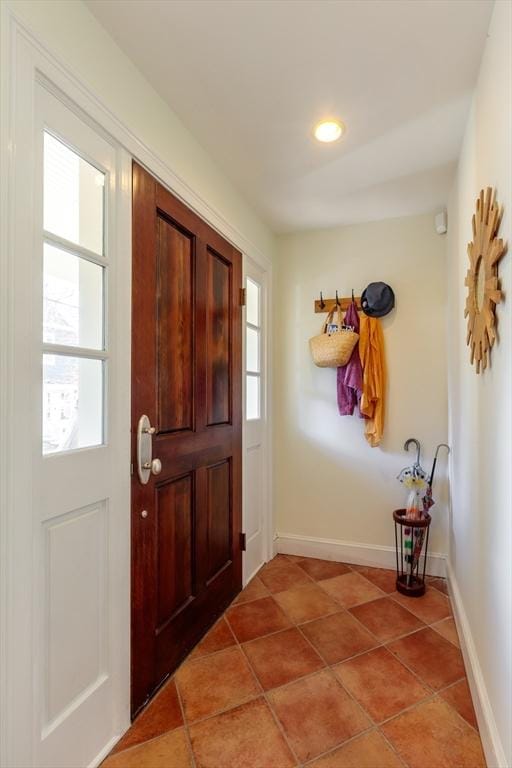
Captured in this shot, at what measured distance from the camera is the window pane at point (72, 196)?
119 cm

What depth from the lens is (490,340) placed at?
1.34 m

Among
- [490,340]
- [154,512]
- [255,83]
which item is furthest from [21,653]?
[255,83]

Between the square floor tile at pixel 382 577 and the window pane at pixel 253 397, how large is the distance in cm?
130

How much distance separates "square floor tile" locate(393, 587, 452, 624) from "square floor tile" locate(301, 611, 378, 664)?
1.20 ft

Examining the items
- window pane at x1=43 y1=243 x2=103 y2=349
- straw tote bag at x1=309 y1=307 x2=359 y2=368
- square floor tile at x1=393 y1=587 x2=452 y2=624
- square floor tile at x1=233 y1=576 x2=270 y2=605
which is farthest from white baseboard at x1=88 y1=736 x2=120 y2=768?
straw tote bag at x1=309 y1=307 x2=359 y2=368

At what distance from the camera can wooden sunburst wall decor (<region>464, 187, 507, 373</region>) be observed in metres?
1.27

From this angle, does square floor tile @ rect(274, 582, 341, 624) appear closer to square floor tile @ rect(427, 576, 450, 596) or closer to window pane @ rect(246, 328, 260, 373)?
square floor tile @ rect(427, 576, 450, 596)

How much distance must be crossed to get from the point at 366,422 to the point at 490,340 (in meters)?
1.58

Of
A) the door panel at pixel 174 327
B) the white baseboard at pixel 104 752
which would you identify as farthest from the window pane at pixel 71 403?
the white baseboard at pixel 104 752

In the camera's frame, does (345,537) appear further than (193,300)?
Yes

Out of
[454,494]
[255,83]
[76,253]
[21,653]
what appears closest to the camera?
[21,653]

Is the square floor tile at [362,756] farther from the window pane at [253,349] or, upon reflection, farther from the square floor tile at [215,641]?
the window pane at [253,349]

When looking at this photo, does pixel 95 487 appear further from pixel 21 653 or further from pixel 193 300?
pixel 193 300

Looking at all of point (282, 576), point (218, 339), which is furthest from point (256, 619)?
point (218, 339)
